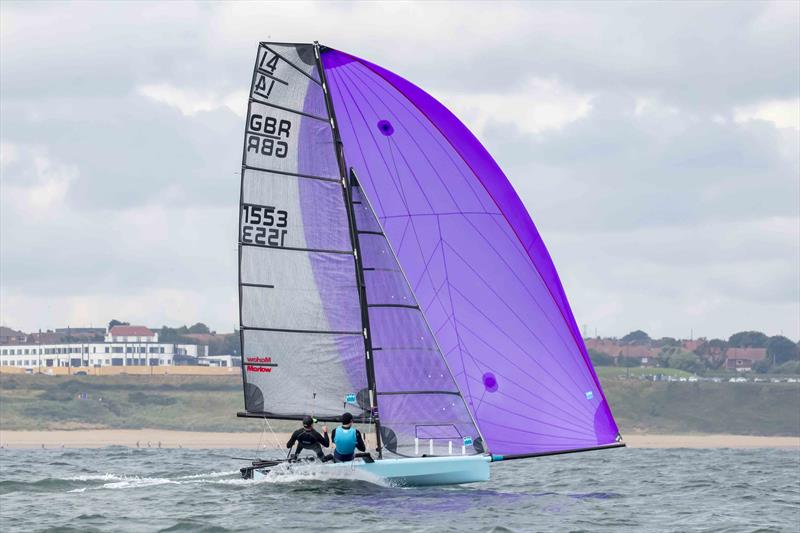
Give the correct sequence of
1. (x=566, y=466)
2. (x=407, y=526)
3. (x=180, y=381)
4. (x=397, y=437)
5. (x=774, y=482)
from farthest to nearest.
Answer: (x=180, y=381)
(x=566, y=466)
(x=774, y=482)
(x=397, y=437)
(x=407, y=526)

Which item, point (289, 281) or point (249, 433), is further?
point (249, 433)

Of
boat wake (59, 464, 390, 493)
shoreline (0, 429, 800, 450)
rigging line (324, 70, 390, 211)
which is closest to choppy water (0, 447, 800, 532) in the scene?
boat wake (59, 464, 390, 493)

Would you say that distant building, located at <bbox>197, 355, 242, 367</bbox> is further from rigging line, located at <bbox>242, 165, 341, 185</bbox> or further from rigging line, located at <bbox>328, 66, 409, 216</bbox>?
rigging line, located at <bbox>242, 165, 341, 185</bbox>

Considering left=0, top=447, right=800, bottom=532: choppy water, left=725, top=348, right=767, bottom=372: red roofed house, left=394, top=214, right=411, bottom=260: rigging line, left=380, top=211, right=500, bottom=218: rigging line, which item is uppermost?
left=725, top=348, right=767, bottom=372: red roofed house

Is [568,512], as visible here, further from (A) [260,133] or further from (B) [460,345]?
(A) [260,133]

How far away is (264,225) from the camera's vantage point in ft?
100

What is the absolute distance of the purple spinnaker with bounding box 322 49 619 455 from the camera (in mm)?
30219

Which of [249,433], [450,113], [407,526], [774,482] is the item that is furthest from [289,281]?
[249,433]

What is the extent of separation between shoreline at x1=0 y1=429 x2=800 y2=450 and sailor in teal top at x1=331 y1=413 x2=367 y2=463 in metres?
48.8

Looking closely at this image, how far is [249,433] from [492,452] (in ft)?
232

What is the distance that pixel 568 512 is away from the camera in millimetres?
28469

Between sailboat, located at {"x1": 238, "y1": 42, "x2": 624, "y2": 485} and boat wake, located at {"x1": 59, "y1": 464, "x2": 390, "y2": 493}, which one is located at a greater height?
sailboat, located at {"x1": 238, "y1": 42, "x2": 624, "y2": 485}

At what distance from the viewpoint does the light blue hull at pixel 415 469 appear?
2945 centimetres

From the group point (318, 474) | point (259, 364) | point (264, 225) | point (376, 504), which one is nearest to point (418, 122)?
point (264, 225)
